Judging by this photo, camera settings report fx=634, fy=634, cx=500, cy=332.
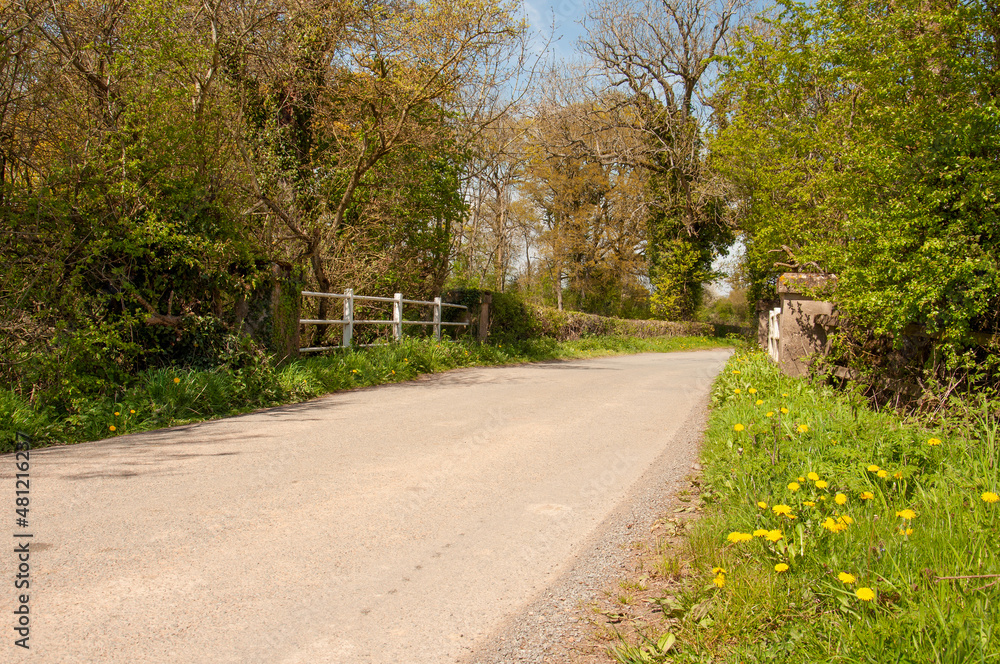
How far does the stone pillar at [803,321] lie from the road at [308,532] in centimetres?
173

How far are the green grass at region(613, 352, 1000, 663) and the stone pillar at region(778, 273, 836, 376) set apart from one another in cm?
230

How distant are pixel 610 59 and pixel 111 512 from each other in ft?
91.5

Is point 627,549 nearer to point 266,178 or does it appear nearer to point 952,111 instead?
point 952,111

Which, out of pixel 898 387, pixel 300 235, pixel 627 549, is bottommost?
pixel 627 549

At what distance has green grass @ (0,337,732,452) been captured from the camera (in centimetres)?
623

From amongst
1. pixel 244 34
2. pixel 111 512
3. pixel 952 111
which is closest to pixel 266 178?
pixel 244 34

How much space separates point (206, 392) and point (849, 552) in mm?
7071

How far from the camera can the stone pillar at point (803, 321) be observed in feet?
23.1

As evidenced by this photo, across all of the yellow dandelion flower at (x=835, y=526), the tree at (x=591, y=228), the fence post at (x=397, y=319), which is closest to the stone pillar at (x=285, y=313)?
the fence post at (x=397, y=319)

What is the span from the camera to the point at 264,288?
9477 mm

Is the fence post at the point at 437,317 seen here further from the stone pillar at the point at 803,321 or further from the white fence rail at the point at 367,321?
the stone pillar at the point at 803,321

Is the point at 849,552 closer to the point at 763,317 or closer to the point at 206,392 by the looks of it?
the point at 206,392

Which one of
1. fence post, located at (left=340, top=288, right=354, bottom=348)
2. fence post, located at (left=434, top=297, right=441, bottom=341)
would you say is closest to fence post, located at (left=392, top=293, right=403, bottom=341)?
fence post, located at (left=340, top=288, right=354, bottom=348)

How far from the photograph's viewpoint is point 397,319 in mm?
13367
